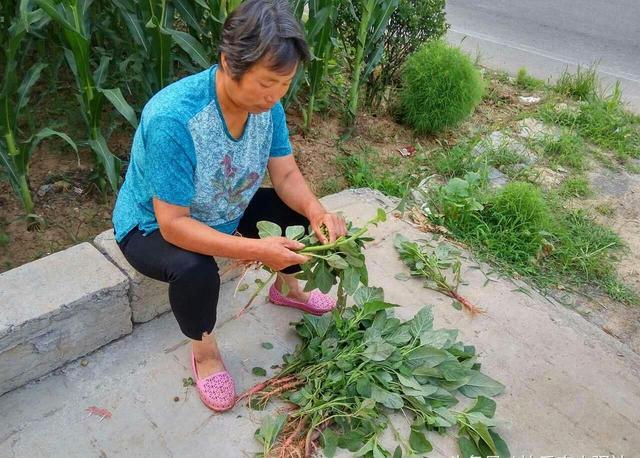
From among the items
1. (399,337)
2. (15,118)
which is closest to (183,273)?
(399,337)

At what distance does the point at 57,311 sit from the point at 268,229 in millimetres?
735

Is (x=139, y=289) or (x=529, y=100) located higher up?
(x=529, y=100)

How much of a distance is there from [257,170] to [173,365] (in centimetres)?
76

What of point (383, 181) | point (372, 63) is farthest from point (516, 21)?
point (383, 181)

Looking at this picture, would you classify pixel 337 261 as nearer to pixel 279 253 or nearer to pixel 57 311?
pixel 279 253

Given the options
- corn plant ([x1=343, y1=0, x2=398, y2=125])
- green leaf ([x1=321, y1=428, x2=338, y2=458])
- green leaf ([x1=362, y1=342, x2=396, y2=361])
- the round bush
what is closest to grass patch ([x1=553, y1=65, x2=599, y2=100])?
the round bush

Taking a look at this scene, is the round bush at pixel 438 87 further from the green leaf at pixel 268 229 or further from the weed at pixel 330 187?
the green leaf at pixel 268 229

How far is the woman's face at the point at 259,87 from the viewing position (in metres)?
1.48

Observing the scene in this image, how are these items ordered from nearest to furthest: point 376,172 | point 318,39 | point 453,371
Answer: point 453,371 → point 318,39 → point 376,172

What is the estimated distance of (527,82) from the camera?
4809 mm

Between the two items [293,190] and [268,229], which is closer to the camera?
[268,229]

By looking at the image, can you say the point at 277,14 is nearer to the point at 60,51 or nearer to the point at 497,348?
the point at 497,348

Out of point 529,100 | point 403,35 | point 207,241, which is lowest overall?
point 529,100

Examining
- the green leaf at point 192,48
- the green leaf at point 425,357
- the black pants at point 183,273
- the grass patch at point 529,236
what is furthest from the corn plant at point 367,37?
the black pants at point 183,273
